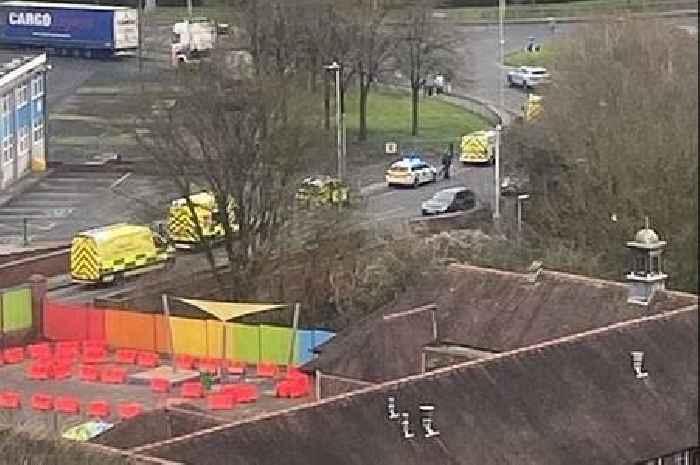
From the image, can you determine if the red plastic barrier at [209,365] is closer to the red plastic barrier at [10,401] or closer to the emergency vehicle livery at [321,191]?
Answer: the red plastic barrier at [10,401]

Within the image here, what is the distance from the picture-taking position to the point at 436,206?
99.0 ft

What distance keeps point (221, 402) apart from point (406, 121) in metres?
20.5

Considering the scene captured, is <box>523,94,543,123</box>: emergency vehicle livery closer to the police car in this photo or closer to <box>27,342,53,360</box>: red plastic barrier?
the police car

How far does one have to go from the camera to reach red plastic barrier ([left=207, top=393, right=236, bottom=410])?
20953mm

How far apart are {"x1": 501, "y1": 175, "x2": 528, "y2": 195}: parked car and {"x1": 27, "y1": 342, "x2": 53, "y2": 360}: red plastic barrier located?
7.26 meters

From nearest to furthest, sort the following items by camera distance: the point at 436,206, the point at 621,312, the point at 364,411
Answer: the point at 364,411 → the point at 621,312 → the point at 436,206

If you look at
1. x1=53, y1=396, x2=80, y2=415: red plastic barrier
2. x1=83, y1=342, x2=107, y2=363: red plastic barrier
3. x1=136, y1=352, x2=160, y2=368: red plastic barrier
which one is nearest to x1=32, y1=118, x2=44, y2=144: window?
x1=83, y1=342, x2=107, y2=363: red plastic barrier

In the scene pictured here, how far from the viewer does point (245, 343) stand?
23.8 meters

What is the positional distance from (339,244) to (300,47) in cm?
1284

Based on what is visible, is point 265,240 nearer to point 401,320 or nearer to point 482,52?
point 401,320

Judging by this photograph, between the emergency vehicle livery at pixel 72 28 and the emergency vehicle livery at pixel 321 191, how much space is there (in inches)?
882

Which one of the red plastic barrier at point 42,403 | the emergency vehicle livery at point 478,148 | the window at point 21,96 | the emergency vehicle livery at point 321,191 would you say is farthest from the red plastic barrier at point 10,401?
the window at point 21,96

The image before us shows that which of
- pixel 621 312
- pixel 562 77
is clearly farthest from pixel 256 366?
pixel 621 312

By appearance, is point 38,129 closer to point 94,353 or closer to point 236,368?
point 94,353
